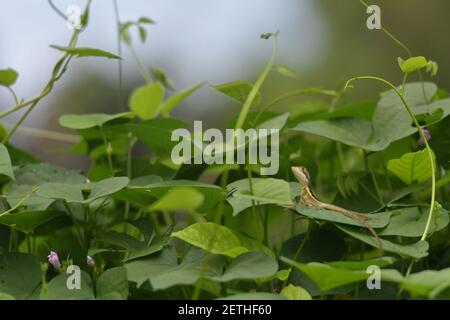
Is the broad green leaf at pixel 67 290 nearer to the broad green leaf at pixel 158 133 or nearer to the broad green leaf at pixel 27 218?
the broad green leaf at pixel 27 218

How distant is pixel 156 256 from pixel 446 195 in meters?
0.35

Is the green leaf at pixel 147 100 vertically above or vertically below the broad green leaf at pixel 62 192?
above

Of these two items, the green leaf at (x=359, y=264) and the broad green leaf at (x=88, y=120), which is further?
the broad green leaf at (x=88, y=120)

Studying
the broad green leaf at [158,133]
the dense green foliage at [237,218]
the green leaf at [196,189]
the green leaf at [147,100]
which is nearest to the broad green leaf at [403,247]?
the dense green foliage at [237,218]

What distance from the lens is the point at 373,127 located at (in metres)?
0.68

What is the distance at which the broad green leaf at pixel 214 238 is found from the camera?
0.49m

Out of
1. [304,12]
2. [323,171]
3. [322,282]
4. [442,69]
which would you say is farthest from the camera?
[304,12]

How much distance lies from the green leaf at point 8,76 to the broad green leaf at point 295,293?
0.43 metres

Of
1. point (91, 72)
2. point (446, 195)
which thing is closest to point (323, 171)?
point (446, 195)

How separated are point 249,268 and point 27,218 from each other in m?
0.22

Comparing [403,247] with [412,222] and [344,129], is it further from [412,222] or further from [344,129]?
[344,129]

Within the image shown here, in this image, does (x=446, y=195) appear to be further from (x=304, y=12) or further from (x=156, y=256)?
(x=304, y=12)
